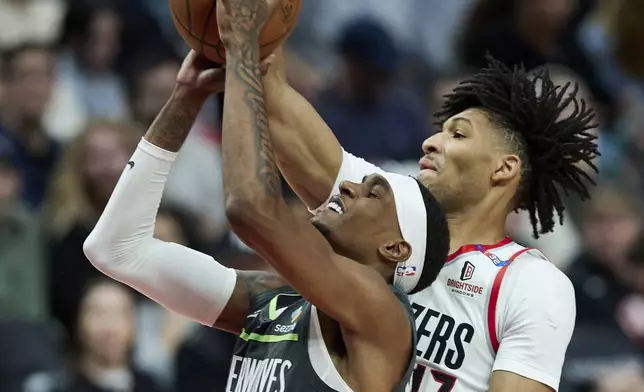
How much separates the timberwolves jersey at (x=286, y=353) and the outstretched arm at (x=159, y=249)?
0.15 meters

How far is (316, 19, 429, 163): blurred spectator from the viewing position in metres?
8.41

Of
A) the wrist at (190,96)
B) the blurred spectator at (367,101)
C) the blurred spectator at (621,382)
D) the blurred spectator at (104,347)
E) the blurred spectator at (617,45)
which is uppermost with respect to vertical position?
the blurred spectator at (617,45)

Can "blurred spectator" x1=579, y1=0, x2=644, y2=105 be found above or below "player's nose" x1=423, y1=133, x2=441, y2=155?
above

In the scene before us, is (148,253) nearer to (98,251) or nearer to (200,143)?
(98,251)

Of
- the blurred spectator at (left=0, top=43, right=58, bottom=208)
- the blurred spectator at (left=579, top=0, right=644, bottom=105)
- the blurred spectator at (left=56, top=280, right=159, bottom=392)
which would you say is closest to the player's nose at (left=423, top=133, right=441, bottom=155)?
the blurred spectator at (left=56, top=280, right=159, bottom=392)

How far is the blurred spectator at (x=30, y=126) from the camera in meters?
7.68

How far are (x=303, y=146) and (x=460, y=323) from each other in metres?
0.80

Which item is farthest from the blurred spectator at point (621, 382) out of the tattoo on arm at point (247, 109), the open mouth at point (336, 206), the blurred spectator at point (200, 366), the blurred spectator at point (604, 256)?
the tattoo on arm at point (247, 109)

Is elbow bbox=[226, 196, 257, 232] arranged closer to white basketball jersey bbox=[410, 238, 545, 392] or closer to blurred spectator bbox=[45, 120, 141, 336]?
white basketball jersey bbox=[410, 238, 545, 392]

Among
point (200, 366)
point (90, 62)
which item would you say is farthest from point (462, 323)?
point (90, 62)

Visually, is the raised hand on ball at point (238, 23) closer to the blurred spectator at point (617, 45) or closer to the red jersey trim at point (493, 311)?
the red jersey trim at point (493, 311)

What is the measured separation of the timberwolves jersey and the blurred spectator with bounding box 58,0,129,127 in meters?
4.73

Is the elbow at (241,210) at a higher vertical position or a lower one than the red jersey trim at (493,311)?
lower

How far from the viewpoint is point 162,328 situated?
732 cm
